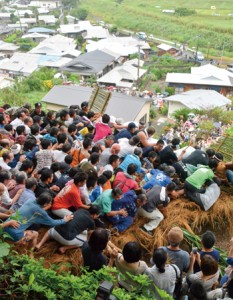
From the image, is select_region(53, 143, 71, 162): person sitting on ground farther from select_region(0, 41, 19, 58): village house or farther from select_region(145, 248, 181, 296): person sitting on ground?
select_region(0, 41, 19, 58): village house

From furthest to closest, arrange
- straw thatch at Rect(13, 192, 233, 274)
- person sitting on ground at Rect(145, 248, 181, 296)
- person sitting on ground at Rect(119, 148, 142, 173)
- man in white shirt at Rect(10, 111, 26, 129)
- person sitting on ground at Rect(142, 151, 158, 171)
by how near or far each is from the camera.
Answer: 1. man in white shirt at Rect(10, 111, 26, 129)
2. person sitting on ground at Rect(142, 151, 158, 171)
3. person sitting on ground at Rect(119, 148, 142, 173)
4. straw thatch at Rect(13, 192, 233, 274)
5. person sitting on ground at Rect(145, 248, 181, 296)

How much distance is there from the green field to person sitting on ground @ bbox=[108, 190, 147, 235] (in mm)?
50491

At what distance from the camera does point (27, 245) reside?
431cm

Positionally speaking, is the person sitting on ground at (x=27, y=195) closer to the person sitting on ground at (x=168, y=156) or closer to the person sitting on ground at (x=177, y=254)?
the person sitting on ground at (x=177, y=254)

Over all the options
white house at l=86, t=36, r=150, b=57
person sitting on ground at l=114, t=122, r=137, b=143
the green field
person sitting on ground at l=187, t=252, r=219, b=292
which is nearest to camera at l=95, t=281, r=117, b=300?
person sitting on ground at l=187, t=252, r=219, b=292

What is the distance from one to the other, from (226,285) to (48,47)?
48.3 m

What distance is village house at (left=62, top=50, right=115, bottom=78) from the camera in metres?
38.5

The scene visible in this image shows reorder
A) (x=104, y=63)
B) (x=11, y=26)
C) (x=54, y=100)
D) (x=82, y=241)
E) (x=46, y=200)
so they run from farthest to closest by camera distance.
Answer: (x=11, y=26) → (x=104, y=63) → (x=54, y=100) → (x=82, y=241) → (x=46, y=200)

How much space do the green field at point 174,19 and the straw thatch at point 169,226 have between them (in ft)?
162

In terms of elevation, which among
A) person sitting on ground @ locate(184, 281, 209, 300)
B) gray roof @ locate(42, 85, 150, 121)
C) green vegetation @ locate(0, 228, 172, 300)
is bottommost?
gray roof @ locate(42, 85, 150, 121)

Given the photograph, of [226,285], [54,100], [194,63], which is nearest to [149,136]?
[226,285]

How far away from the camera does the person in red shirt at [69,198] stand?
450 centimetres

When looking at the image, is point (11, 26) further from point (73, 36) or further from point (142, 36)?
point (142, 36)

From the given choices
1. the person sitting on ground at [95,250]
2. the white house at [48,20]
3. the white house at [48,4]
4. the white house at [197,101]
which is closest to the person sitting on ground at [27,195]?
the person sitting on ground at [95,250]
